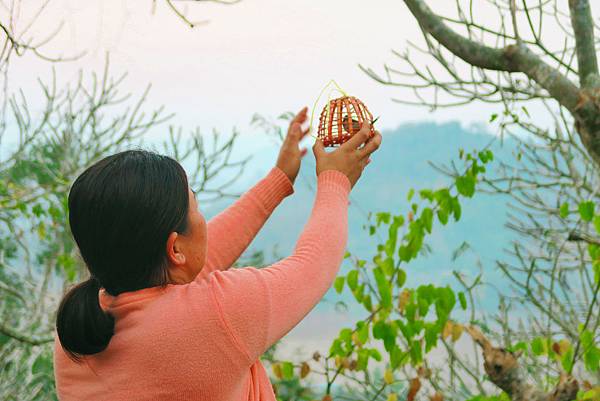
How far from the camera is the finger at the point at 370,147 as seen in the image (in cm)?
115

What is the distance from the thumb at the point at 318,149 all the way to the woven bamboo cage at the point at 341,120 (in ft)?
0.18

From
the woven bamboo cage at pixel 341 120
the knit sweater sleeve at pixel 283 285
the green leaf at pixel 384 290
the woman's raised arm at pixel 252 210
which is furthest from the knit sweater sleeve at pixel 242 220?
the green leaf at pixel 384 290

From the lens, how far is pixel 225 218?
1.34 m

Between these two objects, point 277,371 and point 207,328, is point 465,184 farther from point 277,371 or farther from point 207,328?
point 207,328

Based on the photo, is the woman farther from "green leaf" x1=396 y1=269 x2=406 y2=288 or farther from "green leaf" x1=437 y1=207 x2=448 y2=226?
"green leaf" x1=396 y1=269 x2=406 y2=288

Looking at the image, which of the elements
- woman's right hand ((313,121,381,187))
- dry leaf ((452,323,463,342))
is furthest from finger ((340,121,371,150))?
dry leaf ((452,323,463,342))

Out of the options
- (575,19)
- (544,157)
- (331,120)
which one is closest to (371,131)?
(331,120)

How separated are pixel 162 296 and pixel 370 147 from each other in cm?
40

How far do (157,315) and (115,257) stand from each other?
0.31 ft

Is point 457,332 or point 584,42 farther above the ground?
point 584,42

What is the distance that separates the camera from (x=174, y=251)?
3.31 feet

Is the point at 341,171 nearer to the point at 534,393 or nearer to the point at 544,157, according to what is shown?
the point at 534,393

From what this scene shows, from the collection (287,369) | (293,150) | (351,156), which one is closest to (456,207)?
(287,369)

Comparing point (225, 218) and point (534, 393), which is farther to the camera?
point (534, 393)
